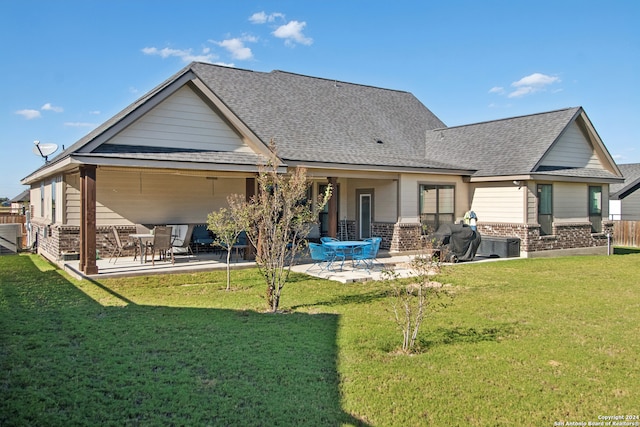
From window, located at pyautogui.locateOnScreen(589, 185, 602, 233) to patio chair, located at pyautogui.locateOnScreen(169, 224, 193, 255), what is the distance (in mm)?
16016

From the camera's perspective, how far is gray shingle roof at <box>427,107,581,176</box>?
17672 mm

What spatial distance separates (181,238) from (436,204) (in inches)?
368

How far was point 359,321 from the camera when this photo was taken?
750 centimetres

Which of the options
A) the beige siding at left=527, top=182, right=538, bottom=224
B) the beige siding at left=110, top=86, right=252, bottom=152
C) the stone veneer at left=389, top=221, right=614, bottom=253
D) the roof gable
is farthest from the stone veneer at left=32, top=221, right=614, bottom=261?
the beige siding at left=110, top=86, right=252, bottom=152

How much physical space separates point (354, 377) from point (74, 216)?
11.9 meters

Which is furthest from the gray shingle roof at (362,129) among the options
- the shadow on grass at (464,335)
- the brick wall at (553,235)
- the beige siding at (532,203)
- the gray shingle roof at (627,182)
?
the gray shingle roof at (627,182)

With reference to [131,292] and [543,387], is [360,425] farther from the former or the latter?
[131,292]

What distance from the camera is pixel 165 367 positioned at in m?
Result: 5.27

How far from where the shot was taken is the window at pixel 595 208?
19828 mm

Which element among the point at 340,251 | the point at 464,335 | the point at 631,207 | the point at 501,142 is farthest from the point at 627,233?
the point at 464,335

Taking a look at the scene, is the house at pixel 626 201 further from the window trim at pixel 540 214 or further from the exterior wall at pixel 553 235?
the window trim at pixel 540 214

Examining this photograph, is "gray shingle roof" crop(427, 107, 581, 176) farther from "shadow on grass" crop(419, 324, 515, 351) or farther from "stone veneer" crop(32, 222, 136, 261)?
"stone veneer" crop(32, 222, 136, 261)

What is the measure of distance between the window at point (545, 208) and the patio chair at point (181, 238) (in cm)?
1252

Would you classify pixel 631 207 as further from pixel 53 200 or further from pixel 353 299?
pixel 53 200
